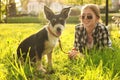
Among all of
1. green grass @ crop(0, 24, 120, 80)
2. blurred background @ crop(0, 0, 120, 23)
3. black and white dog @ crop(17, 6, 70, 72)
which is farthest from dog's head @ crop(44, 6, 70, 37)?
blurred background @ crop(0, 0, 120, 23)

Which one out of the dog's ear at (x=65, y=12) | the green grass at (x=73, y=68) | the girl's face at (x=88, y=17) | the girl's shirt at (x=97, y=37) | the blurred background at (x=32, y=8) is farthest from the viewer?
the blurred background at (x=32, y=8)

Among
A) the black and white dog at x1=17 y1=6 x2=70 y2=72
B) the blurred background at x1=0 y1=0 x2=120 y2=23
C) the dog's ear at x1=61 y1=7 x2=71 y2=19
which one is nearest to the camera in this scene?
the black and white dog at x1=17 y1=6 x2=70 y2=72

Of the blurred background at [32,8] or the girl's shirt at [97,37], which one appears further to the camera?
the blurred background at [32,8]

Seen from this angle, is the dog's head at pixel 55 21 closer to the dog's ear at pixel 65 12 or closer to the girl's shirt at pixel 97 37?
the dog's ear at pixel 65 12

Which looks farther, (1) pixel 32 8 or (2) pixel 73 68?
(1) pixel 32 8

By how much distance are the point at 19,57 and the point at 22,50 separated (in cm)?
11

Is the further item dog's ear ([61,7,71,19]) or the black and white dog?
dog's ear ([61,7,71,19])

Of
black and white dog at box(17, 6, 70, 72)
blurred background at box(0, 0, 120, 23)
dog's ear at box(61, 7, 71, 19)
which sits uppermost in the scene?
dog's ear at box(61, 7, 71, 19)

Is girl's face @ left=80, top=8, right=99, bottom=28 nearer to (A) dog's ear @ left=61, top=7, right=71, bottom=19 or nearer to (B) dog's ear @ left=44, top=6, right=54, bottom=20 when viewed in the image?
(A) dog's ear @ left=61, top=7, right=71, bottom=19

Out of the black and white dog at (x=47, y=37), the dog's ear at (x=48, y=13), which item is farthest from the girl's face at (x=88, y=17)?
the dog's ear at (x=48, y=13)

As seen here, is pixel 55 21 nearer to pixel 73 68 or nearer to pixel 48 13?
pixel 48 13

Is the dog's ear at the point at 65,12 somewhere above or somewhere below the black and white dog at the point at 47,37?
above


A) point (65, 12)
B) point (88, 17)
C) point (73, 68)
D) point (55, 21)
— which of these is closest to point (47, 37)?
point (55, 21)

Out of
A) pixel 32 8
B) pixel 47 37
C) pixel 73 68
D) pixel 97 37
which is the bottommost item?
pixel 32 8
